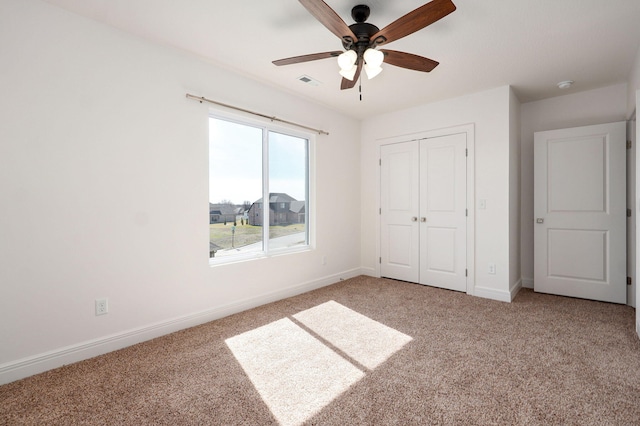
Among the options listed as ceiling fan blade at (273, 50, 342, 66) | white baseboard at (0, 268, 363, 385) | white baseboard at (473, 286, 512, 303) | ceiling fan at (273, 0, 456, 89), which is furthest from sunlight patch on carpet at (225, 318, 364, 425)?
white baseboard at (473, 286, 512, 303)

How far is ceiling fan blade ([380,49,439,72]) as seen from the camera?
2.15 metres

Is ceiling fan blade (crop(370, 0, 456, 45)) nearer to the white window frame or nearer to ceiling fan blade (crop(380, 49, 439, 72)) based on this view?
ceiling fan blade (crop(380, 49, 439, 72))

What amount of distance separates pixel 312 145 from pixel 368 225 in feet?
5.25

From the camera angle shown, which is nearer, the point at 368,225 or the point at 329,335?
the point at 329,335

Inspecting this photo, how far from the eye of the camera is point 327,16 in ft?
5.59

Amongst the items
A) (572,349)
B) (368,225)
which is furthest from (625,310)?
(368,225)

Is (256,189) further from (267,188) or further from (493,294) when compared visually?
(493,294)

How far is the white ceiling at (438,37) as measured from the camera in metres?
2.10

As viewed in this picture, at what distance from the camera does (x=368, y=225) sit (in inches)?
189

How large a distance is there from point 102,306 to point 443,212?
3825 millimetres

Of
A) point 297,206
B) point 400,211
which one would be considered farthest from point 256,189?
point 400,211

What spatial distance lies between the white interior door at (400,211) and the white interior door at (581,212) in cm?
149

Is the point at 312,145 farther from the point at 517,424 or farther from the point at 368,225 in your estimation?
the point at 517,424

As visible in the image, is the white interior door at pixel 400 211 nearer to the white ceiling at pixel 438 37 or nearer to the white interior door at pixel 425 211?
the white interior door at pixel 425 211
